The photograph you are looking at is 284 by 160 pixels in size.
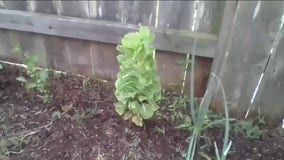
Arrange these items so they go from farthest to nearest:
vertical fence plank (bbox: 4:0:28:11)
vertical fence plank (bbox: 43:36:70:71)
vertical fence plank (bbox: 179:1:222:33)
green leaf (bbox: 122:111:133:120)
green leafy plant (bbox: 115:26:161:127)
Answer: vertical fence plank (bbox: 43:36:70:71)
vertical fence plank (bbox: 4:0:28:11)
green leaf (bbox: 122:111:133:120)
vertical fence plank (bbox: 179:1:222:33)
green leafy plant (bbox: 115:26:161:127)

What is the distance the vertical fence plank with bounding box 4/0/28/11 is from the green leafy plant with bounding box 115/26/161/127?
59 centimetres

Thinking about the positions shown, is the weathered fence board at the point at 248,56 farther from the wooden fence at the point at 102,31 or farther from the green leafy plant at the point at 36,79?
the green leafy plant at the point at 36,79

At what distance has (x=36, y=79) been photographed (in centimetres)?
175

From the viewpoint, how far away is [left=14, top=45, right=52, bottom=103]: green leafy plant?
5.48 feet

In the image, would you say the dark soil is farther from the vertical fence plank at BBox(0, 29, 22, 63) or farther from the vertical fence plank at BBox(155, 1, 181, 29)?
the vertical fence plank at BBox(155, 1, 181, 29)

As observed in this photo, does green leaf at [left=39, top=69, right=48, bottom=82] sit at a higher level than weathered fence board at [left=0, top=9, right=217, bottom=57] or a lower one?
lower

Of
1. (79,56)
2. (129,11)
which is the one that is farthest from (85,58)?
(129,11)

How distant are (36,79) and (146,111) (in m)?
0.66

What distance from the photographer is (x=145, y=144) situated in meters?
1.51

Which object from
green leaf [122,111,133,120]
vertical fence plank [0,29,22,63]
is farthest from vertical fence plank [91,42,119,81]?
Answer: vertical fence plank [0,29,22,63]

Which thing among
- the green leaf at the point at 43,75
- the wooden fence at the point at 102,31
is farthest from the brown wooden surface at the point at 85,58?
the green leaf at the point at 43,75

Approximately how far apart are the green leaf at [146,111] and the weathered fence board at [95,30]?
11.5 inches

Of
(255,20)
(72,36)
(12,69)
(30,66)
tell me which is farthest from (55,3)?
(255,20)

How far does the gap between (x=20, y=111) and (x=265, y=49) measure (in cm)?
118
